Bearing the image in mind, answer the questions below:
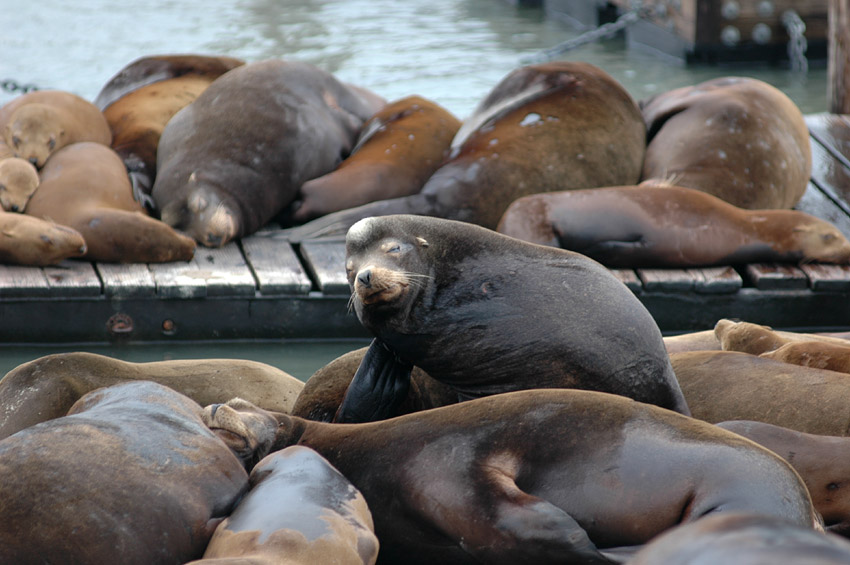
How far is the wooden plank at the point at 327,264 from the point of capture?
5418 mm

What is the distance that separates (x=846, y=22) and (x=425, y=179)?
3.86 metres

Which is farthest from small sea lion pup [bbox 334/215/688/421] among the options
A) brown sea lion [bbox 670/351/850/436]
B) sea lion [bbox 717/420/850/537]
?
sea lion [bbox 717/420/850/537]

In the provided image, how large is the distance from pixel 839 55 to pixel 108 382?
267 inches


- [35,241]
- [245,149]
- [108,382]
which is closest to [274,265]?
[245,149]

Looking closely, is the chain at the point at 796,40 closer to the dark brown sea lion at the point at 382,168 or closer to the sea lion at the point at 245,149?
the dark brown sea lion at the point at 382,168

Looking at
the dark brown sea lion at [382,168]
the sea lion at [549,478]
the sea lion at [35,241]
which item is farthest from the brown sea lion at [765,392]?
the sea lion at [35,241]

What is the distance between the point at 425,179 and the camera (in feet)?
20.0

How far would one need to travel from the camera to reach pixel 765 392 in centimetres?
319

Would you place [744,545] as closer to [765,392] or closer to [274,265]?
[765,392]

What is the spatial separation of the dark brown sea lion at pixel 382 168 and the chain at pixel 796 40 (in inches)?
265

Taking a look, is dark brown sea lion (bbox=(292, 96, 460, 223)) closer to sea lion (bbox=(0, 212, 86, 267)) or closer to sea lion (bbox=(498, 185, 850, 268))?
sea lion (bbox=(498, 185, 850, 268))

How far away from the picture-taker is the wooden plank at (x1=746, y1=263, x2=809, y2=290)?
213 inches

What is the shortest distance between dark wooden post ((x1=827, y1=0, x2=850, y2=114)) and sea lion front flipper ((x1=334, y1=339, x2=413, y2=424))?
6.02m

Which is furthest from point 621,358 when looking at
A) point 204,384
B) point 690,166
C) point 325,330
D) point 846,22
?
point 846,22
